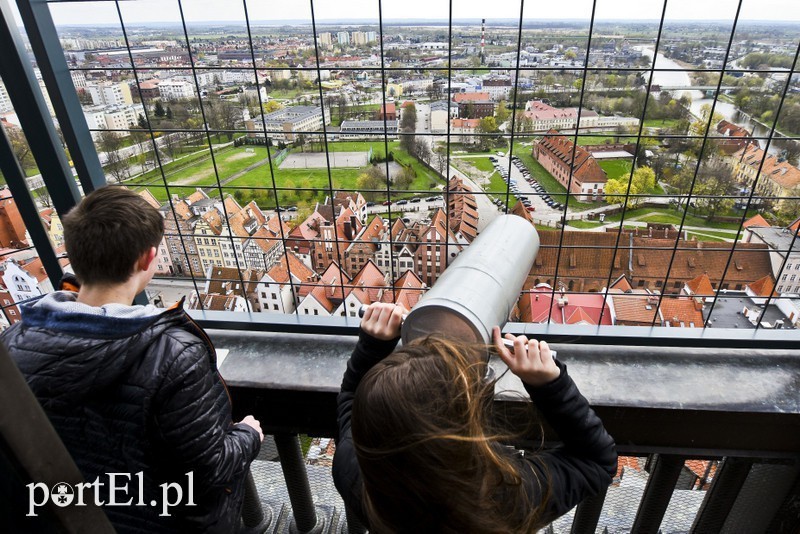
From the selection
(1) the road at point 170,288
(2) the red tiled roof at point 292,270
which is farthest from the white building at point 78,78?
(2) the red tiled roof at point 292,270

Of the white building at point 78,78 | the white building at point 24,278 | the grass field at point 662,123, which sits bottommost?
the white building at point 24,278

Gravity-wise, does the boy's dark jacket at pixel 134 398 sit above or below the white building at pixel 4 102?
below

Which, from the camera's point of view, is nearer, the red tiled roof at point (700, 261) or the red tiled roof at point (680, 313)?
the red tiled roof at point (700, 261)

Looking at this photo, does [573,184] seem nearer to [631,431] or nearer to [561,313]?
[561,313]

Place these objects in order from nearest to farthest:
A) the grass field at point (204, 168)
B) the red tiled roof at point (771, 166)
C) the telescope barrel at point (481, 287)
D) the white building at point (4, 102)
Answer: the telescope barrel at point (481, 287)
the red tiled roof at point (771, 166)
the white building at point (4, 102)
the grass field at point (204, 168)

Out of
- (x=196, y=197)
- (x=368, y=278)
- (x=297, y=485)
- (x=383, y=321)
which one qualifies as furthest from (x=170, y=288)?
(x=383, y=321)

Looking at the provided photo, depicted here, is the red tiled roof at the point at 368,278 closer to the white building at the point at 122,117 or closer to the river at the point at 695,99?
the white building at the point at 122,117

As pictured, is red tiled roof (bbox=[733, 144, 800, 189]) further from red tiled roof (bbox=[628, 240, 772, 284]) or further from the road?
the road

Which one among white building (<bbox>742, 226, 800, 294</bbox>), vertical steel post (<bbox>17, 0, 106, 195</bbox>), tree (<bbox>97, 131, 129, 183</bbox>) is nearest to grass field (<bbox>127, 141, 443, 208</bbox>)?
tree (<bbox>97, 131, 129, 183</bbox>)
